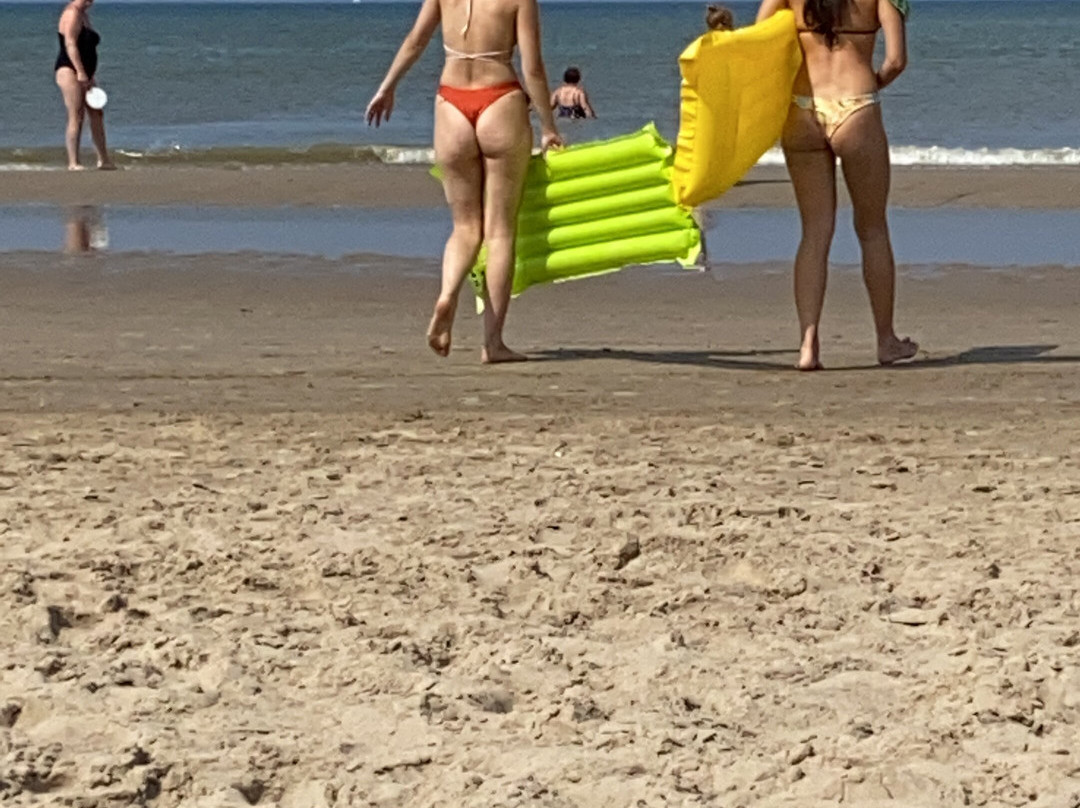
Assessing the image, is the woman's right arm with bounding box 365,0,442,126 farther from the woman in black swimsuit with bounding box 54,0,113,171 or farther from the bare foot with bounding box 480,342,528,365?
the woman in black swimsuit with bounding box 54,0,113,171

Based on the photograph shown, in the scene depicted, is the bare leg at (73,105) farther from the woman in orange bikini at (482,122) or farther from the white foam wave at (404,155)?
the woman in orange bikini at (482,122)

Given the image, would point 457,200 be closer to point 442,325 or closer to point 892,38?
point 442,325

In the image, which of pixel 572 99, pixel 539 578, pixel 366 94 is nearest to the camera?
pixel 539 578

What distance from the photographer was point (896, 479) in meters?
5.45

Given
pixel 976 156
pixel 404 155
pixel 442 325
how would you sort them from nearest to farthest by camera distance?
pixel 442 325 < pixel 976 156 < pixel 404 155

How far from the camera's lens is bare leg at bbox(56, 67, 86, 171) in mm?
16703

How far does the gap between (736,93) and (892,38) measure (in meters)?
0.55

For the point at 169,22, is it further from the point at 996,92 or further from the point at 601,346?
the point at 601,346

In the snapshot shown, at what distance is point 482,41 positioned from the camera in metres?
7.00

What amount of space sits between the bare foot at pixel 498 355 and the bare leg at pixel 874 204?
1.36 m

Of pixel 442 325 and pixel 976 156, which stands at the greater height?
pixel 442 325

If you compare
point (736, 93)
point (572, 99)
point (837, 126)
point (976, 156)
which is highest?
point (736, 93)

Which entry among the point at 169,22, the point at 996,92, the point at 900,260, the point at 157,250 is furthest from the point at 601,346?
the point at 169,22

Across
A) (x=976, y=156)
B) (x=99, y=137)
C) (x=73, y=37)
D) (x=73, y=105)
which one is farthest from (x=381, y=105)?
(x=976, y=156)
